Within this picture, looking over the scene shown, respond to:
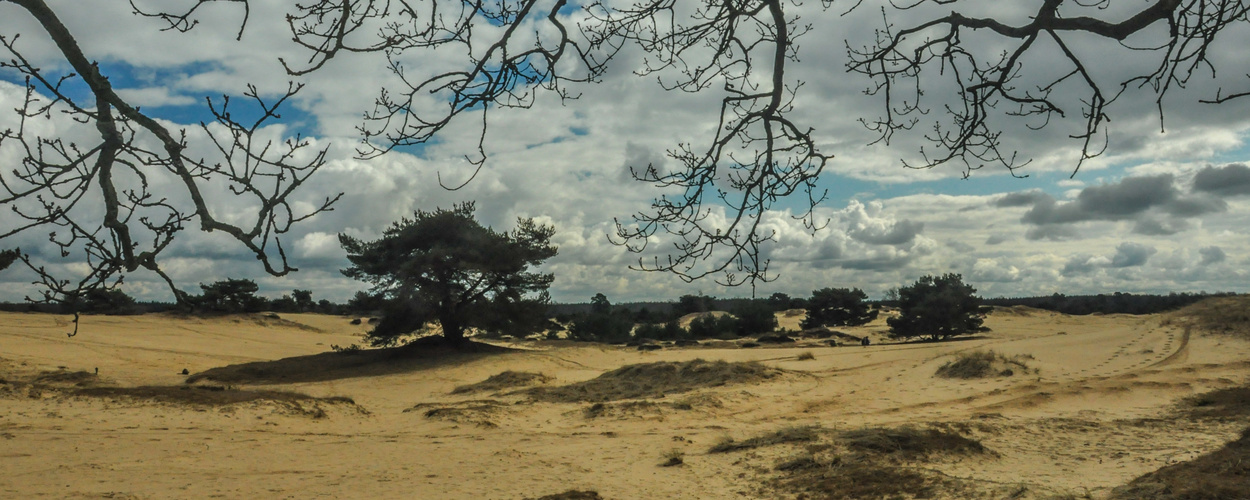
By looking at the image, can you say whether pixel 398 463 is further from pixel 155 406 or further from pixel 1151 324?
pixel 1151 324

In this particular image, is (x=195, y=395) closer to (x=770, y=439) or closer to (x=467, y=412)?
(x=467, y=412)

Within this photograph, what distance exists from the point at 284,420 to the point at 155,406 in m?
1.87

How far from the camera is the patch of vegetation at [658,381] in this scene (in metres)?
13.8

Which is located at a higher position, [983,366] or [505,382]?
[983,366]

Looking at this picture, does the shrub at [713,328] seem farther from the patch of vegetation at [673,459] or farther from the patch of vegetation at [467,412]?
the patch of vegetation at [673,459]

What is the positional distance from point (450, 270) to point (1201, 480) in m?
18.1

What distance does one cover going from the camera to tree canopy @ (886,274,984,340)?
105 feet

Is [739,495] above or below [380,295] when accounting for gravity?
below

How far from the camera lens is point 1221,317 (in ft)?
59.3

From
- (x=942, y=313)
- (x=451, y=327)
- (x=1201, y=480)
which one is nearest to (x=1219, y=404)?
(x=1201, y=480)

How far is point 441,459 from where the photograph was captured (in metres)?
8.12

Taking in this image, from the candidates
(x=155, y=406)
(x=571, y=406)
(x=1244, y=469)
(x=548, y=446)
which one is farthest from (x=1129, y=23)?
(x=155, y=406)

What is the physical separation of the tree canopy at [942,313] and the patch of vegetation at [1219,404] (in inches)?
863

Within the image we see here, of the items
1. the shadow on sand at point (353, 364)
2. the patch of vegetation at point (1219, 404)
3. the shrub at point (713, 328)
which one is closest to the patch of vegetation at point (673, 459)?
the patch of vegetation at point (1219, 404)
